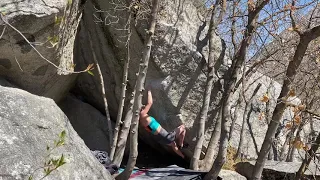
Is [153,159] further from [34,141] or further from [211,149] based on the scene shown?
[34,141]

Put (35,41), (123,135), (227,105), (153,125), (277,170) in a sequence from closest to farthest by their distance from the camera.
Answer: (35,41)
(227,105)
(123,135)
(277,170)
(153,125)

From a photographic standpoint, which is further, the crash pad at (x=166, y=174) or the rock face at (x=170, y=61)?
the rock face at (x=170, y=61)

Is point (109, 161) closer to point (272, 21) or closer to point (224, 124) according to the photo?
point (224, 124)

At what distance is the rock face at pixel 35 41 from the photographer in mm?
5512

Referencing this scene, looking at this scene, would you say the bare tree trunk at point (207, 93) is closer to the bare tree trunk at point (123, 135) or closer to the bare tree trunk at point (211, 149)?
the bare tree trunk at point (211, 149)

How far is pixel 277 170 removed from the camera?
6.86m

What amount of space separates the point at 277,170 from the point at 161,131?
1893 mm

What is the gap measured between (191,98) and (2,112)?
3.80 metres

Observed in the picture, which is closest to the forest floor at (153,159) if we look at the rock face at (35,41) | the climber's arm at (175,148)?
the climber's arm at (175,148)

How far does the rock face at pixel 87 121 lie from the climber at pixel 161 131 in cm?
118

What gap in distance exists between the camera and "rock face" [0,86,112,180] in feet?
13.0

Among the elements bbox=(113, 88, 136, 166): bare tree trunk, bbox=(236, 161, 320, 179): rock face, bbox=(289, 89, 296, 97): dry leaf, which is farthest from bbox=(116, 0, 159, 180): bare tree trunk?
bbox=(236, 161, 320, 179): rock face

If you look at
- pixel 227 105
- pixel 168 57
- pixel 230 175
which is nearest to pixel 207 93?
pixel 168 57

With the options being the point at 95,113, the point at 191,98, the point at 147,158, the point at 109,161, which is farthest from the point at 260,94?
the point at 109,161
